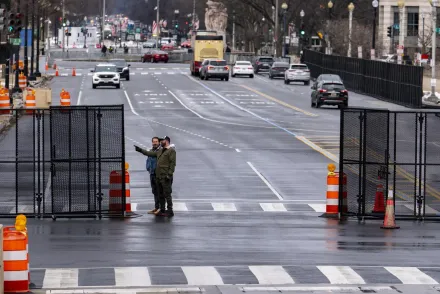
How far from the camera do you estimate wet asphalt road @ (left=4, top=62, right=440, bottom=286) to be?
64.8 feet

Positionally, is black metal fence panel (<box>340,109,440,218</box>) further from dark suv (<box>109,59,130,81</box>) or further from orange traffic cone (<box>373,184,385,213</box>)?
dark suv (<box>109,59,130,81</box>)

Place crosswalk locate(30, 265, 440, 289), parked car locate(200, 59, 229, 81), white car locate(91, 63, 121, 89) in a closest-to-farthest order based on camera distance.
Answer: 1. crosswalk locate(30, 265, 440, 289)
2. white car locate(91, 63, 121, 89)
3. parked car locate(200, 59, 229, 81)

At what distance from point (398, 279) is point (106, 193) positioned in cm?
1022

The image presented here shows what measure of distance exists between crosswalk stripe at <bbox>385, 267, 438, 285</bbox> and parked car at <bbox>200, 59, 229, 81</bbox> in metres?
74.0

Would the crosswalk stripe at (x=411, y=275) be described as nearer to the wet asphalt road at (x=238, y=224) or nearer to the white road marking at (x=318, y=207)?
the wet asphalt road at (x=238, y=224)

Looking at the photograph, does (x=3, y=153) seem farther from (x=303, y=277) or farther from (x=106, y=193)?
(x=303, y=277)

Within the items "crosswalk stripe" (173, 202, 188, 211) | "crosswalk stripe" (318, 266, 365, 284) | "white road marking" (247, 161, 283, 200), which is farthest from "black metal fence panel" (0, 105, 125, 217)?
"crosswalk stripe" (318, 266, 365, 284)

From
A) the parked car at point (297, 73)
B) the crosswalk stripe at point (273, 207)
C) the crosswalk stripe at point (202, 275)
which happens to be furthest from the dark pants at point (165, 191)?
the parked car at point (297, 73)

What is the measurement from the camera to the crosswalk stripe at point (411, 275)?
18.0 m

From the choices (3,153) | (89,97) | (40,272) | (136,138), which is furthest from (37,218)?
(89,97)

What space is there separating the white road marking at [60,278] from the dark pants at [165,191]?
7.16m

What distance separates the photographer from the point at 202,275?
18438mm

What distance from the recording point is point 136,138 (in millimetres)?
46531

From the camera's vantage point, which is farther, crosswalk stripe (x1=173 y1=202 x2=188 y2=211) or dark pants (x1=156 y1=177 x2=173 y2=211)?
crosswalk stripe (x1=173 y1=202 x2=188 y2=211)
